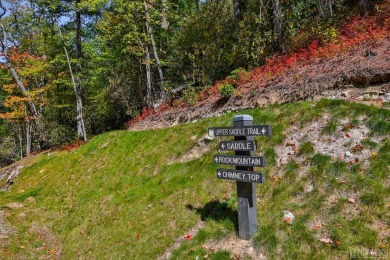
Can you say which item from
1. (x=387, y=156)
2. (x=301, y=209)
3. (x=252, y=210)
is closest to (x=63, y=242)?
(x=252, y=210)

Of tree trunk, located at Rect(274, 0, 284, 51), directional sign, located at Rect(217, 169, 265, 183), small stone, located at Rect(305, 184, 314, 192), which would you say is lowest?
small stone, located at Rect(305, 184, 314, 192)

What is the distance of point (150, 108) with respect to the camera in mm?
19969

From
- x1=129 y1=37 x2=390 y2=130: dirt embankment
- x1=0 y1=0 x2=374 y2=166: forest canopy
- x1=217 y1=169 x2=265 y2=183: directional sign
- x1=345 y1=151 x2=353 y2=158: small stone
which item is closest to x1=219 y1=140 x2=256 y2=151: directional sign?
x1=217 y1=169 x2=265 y2=183: directional sign

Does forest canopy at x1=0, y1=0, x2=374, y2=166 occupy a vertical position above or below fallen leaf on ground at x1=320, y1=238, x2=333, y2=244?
above

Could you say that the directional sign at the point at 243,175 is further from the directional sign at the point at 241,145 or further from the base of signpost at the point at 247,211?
the directional sign at the point at 241,145

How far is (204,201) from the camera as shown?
7.61m

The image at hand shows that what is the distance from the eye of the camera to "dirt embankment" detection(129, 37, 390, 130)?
28.5 ft

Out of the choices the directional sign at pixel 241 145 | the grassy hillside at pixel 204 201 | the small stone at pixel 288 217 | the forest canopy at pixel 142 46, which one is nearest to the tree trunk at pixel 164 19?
the forest canopy at pixel 142 46

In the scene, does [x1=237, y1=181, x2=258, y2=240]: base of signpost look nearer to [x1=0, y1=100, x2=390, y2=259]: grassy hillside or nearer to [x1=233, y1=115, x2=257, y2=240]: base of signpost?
[x1=233, y1=115, x2=257, y2=240]: base of signpost

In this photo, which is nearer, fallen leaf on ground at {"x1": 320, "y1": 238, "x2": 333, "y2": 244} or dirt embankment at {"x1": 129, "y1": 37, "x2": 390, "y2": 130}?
fallen leaf on ground at {"x1": 320, "y1": 238, "x2": 333, "y2": 244}

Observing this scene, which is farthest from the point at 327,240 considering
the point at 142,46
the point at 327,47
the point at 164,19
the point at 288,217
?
the point at 164,19

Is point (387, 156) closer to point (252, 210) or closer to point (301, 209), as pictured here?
point (301, 209)

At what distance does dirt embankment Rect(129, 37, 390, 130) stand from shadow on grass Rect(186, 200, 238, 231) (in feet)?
15.3

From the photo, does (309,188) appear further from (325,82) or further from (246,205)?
(325,82)
